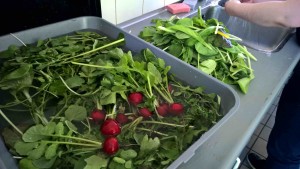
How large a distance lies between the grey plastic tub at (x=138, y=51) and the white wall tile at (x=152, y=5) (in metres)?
0.37

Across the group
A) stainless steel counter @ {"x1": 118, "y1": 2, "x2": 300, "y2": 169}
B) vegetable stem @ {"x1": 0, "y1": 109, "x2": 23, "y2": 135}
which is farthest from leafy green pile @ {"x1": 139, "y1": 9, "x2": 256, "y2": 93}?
vegetable stem @ {"x1": 0, "y1": 109, "x2": 23, "y2": 135}

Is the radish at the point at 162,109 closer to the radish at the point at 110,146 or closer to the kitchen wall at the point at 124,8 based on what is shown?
the radish at the point at 110,146

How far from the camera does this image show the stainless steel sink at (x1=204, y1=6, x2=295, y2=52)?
3.27 feet

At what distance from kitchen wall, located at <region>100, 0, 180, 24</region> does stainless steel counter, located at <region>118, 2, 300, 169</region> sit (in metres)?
0.03

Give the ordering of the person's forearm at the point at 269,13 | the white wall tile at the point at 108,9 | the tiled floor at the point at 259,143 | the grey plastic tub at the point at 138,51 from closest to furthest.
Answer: the grey plastic tub at the point at 138,51, the person's forearm at the point at 269,13, the white wall tile at the point at 108,9, the tiled floor at the point at 259,143

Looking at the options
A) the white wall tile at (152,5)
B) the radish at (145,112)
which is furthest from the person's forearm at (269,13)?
the radish at (145,112)

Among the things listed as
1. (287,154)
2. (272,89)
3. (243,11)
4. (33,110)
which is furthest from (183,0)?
(33,110)

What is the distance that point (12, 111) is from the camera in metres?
0.48

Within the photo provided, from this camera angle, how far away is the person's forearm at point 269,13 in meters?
0.67

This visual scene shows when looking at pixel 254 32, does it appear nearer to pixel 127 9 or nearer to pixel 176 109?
pixel 127 9

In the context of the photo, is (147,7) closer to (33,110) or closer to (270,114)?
(33,110)

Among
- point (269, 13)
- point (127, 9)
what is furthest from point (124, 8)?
point (269, 13)

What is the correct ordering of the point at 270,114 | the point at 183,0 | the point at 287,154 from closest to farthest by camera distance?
the point at 287,154
the point at 183,0
the point at 270,114

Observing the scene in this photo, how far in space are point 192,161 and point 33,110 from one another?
0.34m
